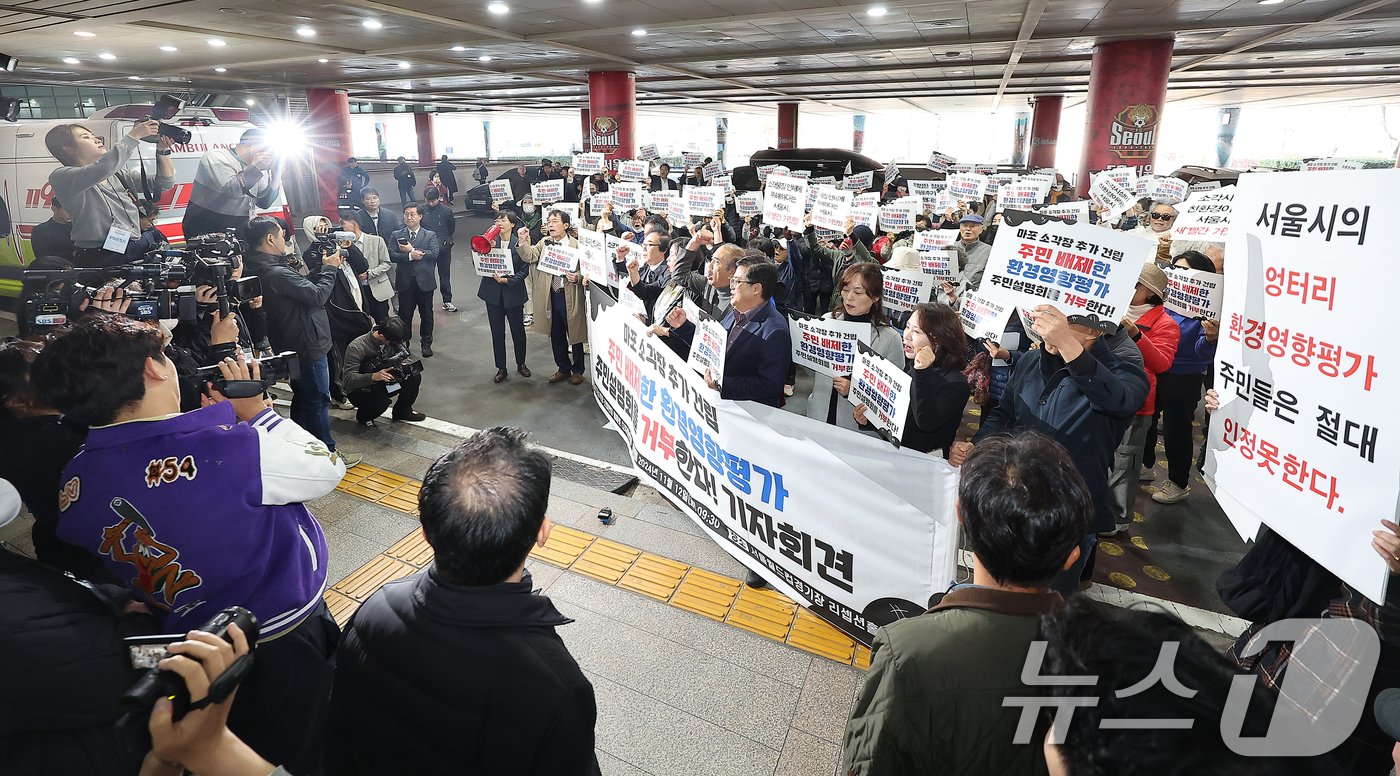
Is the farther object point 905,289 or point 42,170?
point 42,170

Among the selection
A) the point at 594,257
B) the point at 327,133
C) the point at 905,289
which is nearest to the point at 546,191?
the point at 594,257

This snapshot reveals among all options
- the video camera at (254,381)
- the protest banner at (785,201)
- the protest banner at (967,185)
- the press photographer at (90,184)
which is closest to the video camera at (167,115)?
the press photographer at (90,184)

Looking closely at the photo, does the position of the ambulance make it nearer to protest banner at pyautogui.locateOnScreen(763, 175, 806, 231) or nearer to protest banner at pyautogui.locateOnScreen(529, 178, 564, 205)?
protest banner at pyautogui.locateOnScreen(529, 178, 564, 205)

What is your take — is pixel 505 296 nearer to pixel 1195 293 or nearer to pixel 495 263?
pixel 495 263

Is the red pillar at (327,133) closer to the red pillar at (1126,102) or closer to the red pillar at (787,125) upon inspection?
the red pillar at (787,125)

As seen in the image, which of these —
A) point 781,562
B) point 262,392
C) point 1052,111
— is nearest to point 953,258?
point 781,562

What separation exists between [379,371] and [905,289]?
4296 millimetres

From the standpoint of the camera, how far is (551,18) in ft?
36.8

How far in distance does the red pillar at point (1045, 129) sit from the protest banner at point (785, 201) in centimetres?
2103

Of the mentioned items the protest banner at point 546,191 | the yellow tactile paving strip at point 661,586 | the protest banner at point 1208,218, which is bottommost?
the yellow tactile paving strip at point 661,586

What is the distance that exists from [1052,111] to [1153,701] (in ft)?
93.4

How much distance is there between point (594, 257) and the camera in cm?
650

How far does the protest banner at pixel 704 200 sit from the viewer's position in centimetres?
815

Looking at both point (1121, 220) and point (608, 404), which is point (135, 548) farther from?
point (1121, 220)
